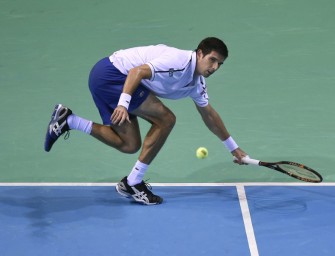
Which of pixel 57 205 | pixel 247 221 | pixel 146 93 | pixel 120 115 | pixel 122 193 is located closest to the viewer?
pixel 120 115

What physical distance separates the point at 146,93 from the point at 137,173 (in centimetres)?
77

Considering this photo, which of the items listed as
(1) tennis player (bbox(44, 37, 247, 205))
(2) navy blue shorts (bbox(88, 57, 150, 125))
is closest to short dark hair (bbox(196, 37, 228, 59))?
(1) tennis player (bbox(44, 37, 247, 205))

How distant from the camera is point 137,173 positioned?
7.02 meters

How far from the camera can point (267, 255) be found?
20.1 ft

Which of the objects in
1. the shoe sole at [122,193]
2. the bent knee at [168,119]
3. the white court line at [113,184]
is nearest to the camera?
the bent knee at [168,119]

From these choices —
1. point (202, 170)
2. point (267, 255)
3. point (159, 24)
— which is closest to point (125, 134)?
point (202, 170)

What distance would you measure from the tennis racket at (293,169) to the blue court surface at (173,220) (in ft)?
0.85

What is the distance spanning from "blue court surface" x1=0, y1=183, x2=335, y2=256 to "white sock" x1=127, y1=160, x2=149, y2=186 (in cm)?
22

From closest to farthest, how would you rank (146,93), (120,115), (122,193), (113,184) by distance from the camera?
(120,115)
(146,93)
(122,193)
(113,184)

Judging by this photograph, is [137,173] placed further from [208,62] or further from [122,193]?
[208,62]

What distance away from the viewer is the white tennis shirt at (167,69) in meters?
6.56

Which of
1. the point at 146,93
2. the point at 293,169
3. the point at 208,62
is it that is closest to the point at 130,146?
the point at 146,93

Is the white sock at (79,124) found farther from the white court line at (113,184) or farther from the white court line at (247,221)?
the white court line at (247,221)

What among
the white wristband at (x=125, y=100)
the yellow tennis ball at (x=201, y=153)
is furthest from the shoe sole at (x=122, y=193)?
the white wristband at (x=125, y=100)
